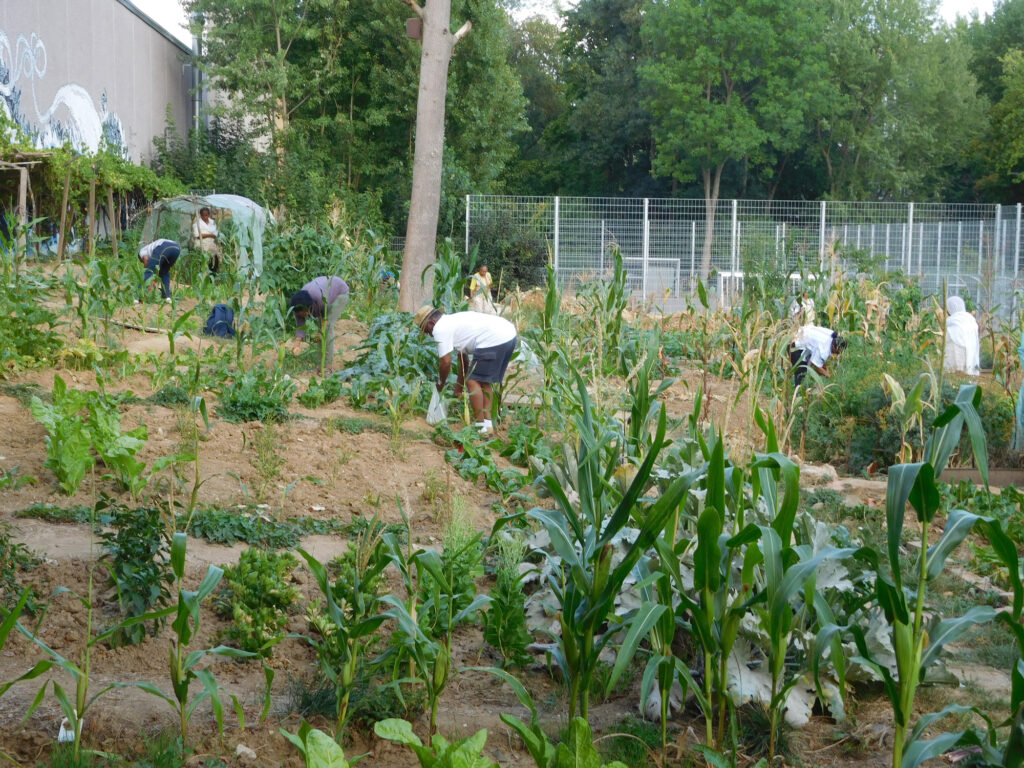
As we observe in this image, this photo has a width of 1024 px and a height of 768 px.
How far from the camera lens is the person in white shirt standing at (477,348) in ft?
28.2

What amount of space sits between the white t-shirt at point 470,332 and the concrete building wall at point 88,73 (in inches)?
379

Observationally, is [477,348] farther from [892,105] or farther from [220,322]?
[892,105]

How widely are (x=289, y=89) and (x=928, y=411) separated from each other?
2052 centimetres

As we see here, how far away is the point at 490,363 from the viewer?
8.66 m

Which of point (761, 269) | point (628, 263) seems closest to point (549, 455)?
point (761, 269)

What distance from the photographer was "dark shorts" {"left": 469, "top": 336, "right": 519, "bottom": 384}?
8609mm

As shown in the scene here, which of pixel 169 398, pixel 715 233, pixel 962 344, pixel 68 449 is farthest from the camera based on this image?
pixel 715 233

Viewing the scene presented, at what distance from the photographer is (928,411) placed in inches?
338

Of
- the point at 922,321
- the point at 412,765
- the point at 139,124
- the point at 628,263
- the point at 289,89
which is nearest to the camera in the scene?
the point at 412,765

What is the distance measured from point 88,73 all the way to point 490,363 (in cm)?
1392

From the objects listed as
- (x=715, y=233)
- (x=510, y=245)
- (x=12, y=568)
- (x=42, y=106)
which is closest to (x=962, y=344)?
(x=12, y=568)

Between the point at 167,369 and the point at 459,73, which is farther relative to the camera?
the point at 459,73

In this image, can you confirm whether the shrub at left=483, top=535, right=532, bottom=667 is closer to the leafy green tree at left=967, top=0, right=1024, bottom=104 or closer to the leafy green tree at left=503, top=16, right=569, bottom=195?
the leafy green tree at left=503, top=16, right=569, bottom=195

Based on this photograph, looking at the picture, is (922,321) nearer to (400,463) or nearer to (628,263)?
(400,463)
